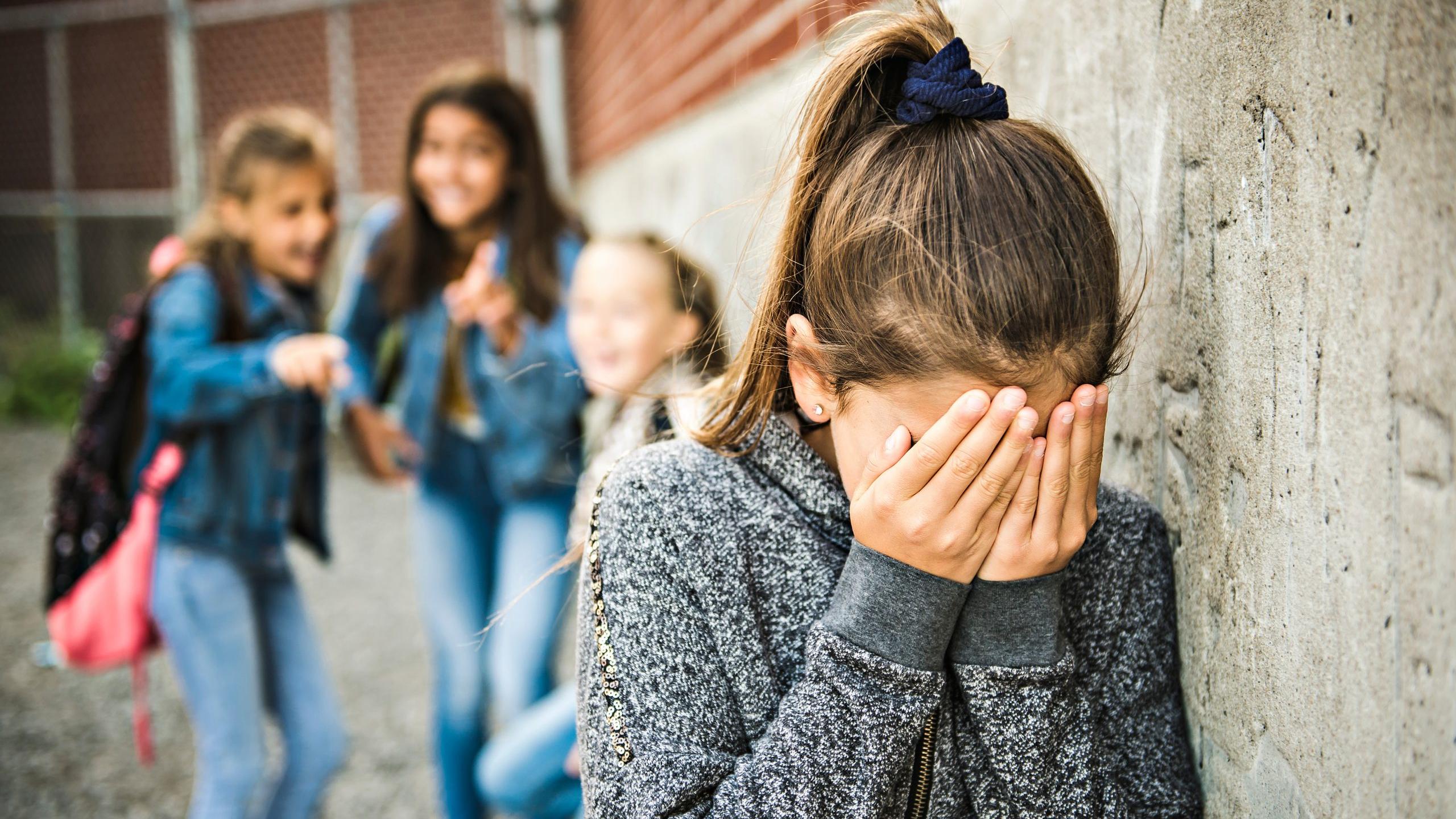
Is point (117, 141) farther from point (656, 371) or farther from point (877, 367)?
point (877, 367)

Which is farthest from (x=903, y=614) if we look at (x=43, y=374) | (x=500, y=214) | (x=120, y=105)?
(x=120, y=105)

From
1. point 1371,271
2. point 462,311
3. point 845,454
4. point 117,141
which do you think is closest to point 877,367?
point 845,454

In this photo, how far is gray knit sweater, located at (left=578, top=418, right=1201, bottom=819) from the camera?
117 cm

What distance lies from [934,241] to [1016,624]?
43cm

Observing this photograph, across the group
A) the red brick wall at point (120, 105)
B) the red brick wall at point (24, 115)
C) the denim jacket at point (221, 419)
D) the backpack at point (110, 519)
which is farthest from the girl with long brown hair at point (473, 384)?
the red brick wall at point (24, 115)

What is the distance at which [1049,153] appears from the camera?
117 cm

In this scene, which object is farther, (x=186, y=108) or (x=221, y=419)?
(x=186, y=108)

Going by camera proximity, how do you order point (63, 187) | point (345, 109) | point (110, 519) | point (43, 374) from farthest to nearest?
point (63, 187), point (345, 109), point (43, 374), point (110, 519)

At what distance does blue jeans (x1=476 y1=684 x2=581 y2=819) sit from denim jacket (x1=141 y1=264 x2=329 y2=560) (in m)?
0.86

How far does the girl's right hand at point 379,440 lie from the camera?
3377mm

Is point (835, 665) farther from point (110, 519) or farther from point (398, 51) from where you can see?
point (398, 51)

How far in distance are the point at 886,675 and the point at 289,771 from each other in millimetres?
2124

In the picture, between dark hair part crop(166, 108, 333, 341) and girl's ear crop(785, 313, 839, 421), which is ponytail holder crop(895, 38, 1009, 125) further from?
dark hair part crop(166, 108, 333, 341)

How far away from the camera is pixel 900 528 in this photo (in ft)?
3.77
